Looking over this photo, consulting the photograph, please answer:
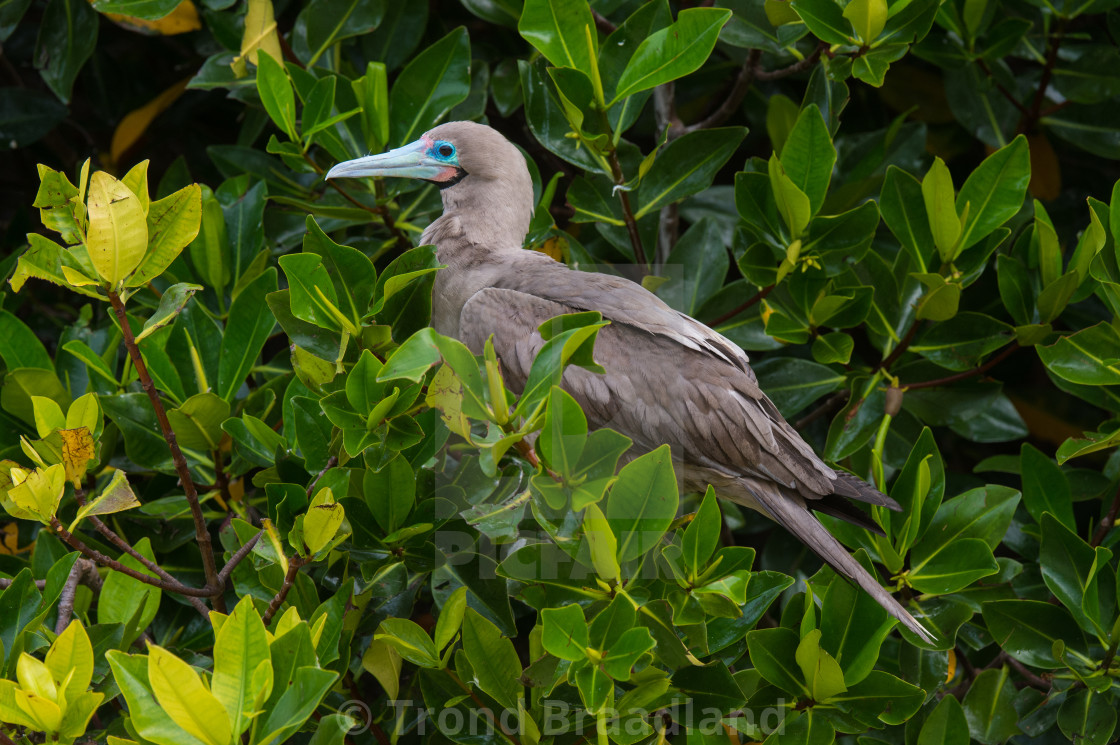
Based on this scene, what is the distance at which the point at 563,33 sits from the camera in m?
1.97

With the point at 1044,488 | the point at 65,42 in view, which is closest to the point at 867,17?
the point at 1044,488

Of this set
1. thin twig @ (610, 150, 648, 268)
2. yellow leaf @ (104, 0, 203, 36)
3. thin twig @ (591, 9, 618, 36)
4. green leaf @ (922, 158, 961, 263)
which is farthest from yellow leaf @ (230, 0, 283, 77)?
green leaf @ (922, 158, 961, 263)

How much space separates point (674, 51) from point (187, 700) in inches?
A: 54.9

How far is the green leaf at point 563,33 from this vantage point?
6.43 ft

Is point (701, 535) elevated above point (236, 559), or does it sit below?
above

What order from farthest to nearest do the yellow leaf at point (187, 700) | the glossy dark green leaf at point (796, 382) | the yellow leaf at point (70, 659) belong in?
the glossy dark green leaf at point (796, 382)
the yellow leaf at point (70, 659)
the yellow leaf at point (187, 700)

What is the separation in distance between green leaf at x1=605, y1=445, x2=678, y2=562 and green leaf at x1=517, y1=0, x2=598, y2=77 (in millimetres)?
910

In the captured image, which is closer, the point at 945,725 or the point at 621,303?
the point at 945,725

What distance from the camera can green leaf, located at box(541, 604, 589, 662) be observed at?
141 cm

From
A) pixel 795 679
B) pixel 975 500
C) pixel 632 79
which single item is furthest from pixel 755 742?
pixel 632 79

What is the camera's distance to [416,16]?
2781 mm

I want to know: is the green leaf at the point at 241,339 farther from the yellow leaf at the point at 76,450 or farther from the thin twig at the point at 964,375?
the thin twig at the point at 964,375

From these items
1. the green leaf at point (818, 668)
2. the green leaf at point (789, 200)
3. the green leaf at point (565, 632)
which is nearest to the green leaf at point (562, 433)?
the green leaf at point (565, 632)

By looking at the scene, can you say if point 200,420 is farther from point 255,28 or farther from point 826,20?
point 826,20
